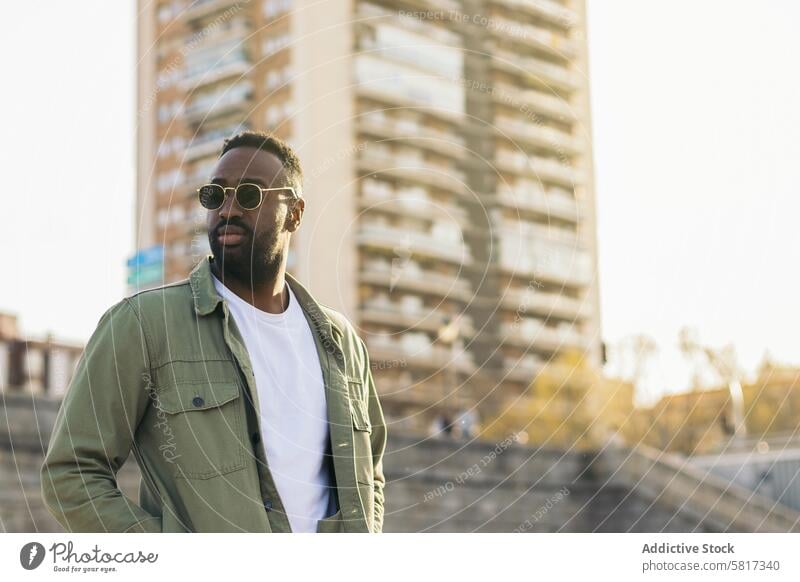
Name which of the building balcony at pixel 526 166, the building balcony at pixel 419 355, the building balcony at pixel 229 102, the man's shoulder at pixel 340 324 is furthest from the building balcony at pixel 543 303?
the man's shoulder at pixel 340 324

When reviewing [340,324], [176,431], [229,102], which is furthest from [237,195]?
[229,102]

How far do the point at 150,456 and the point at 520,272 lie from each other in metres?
37.9

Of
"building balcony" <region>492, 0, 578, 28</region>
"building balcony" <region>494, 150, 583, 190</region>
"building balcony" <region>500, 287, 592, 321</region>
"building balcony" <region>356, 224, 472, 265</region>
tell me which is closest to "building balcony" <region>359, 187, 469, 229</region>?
"building balcony" <region>356, 224, 472, 265</region>

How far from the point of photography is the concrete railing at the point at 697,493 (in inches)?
598

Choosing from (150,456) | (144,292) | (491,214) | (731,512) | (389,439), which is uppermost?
(491,214)

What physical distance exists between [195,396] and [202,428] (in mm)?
97

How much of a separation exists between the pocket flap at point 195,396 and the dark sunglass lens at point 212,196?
56 centimetres

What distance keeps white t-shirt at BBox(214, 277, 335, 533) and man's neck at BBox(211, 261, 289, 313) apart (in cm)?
2

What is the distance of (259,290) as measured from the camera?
12.1ft

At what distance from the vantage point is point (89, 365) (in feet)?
10.9

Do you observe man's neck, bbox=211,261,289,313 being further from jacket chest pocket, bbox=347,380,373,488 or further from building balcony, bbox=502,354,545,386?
building balcony, bbox=502,354,545,386
